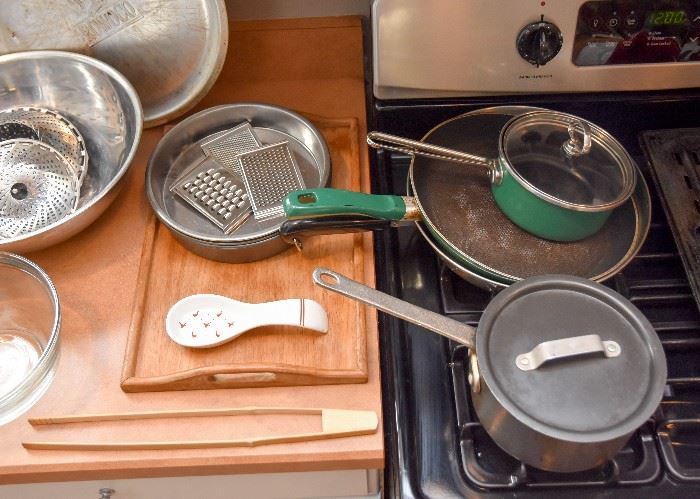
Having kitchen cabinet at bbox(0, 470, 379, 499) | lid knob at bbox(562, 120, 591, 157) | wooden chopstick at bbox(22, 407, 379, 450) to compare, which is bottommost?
kitchen cabinet at bbox(0, 470, 379, 499)

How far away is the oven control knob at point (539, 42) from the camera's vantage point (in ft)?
2.16

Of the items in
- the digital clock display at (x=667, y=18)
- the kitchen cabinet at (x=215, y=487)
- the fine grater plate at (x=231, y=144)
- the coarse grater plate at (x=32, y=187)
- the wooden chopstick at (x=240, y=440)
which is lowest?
the kitchen cabinet at (x=215, y=487)

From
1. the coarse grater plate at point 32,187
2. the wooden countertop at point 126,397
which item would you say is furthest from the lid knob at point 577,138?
the coarse grater plate at point 32,187

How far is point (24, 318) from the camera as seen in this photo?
0.69m

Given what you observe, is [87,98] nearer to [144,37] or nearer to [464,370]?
[144,37]

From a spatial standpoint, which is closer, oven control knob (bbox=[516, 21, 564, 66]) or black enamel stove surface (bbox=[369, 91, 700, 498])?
black enamel stove surface (bbox=[369, 91, 700, 498])

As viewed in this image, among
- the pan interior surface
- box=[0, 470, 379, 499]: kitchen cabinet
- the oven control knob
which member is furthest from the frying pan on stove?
box=[0, 470, 379, 499]: kitchen cabinet

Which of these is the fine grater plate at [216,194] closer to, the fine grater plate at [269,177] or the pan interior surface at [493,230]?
the fine grater plate at [269,177]

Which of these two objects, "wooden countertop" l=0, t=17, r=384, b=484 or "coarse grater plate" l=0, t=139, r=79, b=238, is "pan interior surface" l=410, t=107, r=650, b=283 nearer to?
"wooden countertop" l=0, t=17, r=384, b=484

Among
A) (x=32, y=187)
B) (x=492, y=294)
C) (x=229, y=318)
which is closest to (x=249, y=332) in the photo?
(x=229, y=318)

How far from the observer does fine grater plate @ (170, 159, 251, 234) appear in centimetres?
71

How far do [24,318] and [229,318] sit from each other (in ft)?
0.81

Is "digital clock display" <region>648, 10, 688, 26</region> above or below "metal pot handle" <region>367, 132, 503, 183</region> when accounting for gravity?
above

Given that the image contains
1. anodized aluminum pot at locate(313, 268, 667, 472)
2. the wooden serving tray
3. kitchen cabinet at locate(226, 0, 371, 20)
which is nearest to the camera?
anodized aluminum pot at locate(313, 268, 667, 472)
